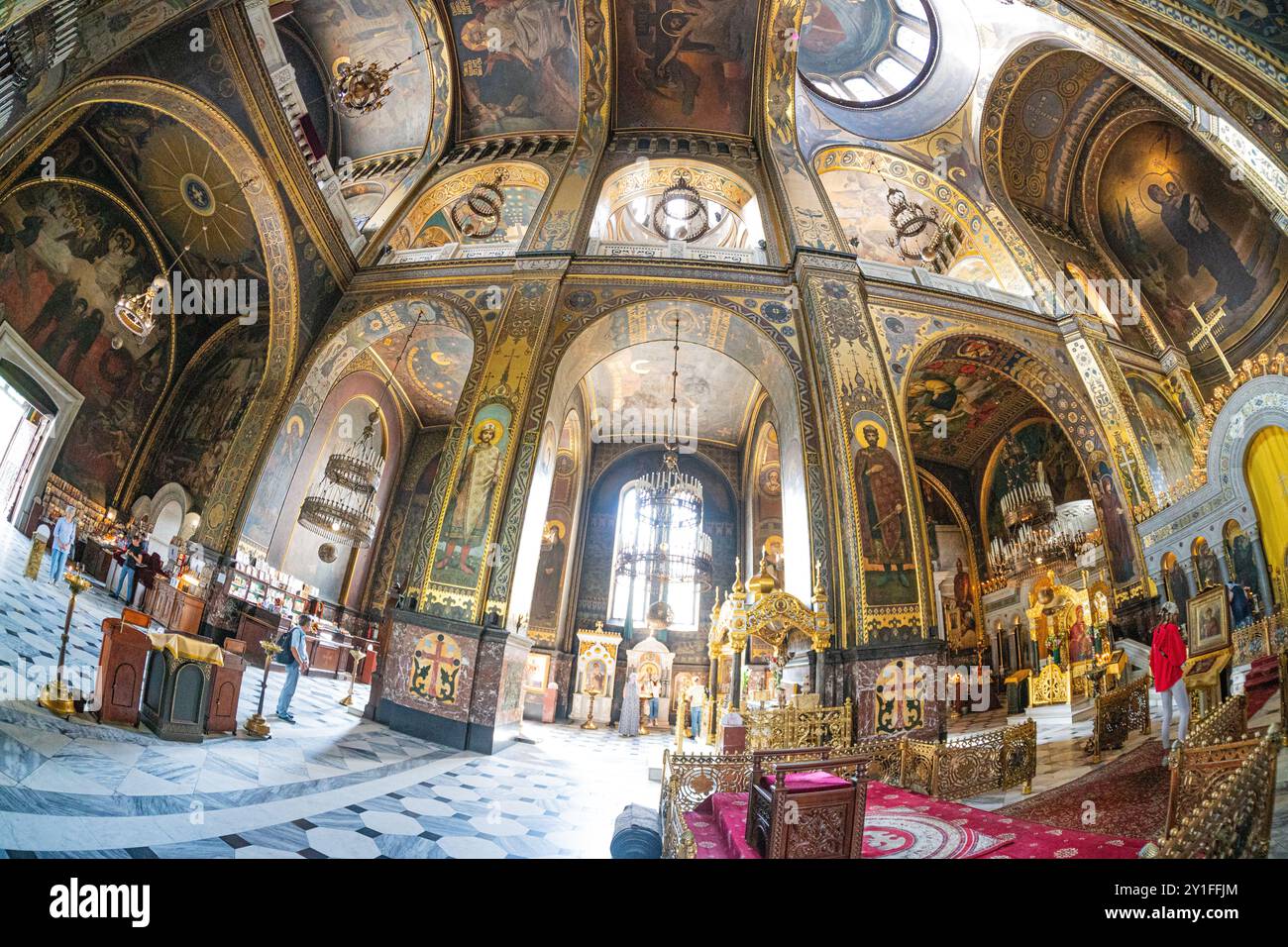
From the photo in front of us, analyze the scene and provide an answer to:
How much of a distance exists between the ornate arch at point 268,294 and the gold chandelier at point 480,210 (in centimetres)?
433

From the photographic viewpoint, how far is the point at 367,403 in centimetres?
1450

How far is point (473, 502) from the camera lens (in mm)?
8336

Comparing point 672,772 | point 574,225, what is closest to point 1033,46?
point 574,225

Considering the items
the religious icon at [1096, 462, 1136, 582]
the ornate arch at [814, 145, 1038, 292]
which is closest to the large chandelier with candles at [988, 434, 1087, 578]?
the religious icon at [1096, 462, 1136, 582]

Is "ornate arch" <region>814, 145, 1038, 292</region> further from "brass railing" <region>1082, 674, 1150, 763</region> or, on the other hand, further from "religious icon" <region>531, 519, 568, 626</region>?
"religious icon" <region>531, 519, 568, 626</region>

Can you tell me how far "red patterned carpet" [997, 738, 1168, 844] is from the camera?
3510mm

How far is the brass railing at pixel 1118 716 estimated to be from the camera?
562 cm

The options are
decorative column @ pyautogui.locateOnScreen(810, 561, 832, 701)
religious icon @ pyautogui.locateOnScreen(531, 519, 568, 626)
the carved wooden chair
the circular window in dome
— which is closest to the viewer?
the carved wooden chair

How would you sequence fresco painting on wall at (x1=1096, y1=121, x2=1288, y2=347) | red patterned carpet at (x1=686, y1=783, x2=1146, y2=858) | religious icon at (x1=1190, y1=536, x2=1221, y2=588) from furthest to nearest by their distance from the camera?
fresco painting on wall at (x1=1096, y1=121, x2=1288, y2=347)
religious icon at (x1=1190, y1=536, x2=1221, y2=588)
red patterned carpet at (x1=686, y1=783, x2=1146, y2=858)

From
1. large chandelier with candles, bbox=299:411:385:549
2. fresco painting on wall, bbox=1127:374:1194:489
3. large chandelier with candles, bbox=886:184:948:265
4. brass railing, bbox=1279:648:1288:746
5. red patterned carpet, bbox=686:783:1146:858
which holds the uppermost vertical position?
large chandelier with candles, bbox=886:184:948:265

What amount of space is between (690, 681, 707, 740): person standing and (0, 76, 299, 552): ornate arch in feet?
30.9

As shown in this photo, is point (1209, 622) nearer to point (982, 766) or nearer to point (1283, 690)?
point (1283, 690)

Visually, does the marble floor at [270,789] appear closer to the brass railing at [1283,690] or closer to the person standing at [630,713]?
the brass railing at [1283,690]
